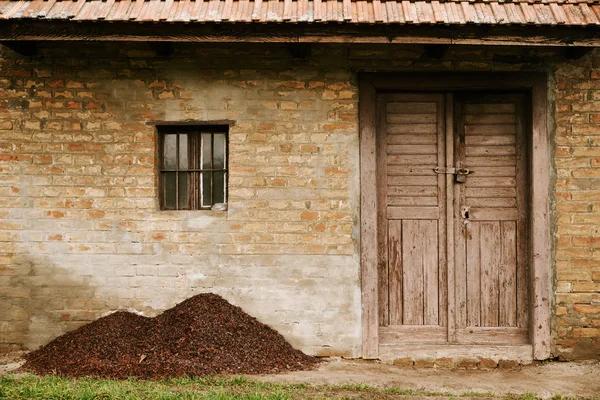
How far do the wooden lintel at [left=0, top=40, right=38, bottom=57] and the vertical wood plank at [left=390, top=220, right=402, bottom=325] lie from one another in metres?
4.02

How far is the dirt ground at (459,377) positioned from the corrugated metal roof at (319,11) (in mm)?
3112

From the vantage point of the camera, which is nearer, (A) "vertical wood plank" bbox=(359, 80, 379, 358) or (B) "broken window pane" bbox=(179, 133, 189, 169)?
(A) "vertical wood plank" bbox=(359, 80, 379, 358)

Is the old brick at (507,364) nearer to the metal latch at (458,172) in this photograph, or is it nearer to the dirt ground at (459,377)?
the dirt ground at (459,377)

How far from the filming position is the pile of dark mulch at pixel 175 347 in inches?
178

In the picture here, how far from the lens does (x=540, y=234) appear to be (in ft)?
17.2

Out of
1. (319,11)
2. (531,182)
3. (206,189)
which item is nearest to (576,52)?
(531,182)

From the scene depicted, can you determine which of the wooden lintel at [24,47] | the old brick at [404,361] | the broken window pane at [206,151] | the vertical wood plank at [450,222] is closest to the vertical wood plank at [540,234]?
the vertical wood plank at [450,222]

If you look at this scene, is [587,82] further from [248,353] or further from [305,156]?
[248,353]

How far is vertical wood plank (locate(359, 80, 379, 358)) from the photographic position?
17.2 feet

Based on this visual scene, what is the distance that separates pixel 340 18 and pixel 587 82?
2.67m

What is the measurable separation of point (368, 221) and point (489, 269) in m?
1.38

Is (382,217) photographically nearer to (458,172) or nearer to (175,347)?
(458,172)

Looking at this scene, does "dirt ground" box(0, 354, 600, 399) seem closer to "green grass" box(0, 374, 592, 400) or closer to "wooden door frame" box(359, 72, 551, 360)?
"green grass" box(0, 374, 592, 400)

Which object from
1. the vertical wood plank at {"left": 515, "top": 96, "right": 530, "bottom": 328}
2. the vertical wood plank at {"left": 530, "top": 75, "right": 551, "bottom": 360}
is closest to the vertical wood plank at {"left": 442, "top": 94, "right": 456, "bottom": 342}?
the vertical wood plank at {"left": 515, "top": 96, "right": 530, "bottom": 328}
